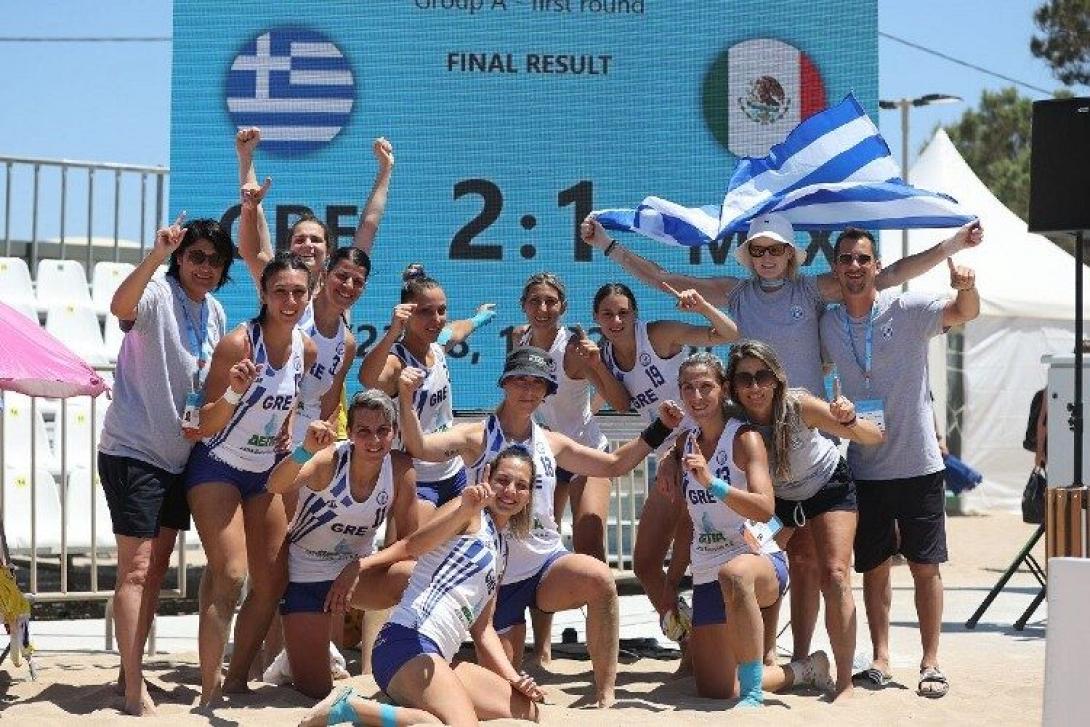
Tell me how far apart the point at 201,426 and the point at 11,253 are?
816cm

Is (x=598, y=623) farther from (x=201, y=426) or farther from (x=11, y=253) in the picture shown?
(x=11, y=253)

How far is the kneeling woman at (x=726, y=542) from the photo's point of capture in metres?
5.80

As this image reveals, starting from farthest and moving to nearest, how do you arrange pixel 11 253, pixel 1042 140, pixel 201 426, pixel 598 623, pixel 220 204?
1. pixel 11 253
2. pixel 220 204
3. pixel 1042 140
4. pixel 598 623
5. pixel 201 426

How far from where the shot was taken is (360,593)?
6000mm

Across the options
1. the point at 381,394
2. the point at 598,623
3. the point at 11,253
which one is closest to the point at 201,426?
the point at 381,394

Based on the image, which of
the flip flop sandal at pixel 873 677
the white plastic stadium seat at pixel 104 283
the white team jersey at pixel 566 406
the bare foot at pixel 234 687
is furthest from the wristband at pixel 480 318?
the white plastic stadium seat at pixel 104 283

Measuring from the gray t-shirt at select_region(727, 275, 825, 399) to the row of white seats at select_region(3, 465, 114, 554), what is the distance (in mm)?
4629

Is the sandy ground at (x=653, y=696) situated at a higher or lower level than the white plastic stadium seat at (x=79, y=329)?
lower

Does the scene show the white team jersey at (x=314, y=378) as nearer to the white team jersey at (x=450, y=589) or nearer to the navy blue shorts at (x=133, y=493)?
the navy blue shorts at (x=133, y=493)

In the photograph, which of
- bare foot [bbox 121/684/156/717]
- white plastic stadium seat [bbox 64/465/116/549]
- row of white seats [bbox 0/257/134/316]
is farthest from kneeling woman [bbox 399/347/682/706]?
row of white seats [bbox 0/257/134/316]

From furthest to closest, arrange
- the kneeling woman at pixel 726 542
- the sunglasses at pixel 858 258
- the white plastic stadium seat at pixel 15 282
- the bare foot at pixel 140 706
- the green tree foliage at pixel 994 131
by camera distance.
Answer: the green tree foliage at pixel 994 131 → the white plastic stadium seat at pixel 15 282 → the sunglasses at pixel 858 258 → the kneeling woman at pixel 726 542 → the bare foot at pixel 140 706

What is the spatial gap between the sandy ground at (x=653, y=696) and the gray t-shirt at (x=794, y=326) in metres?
1.24

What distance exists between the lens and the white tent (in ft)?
57.9

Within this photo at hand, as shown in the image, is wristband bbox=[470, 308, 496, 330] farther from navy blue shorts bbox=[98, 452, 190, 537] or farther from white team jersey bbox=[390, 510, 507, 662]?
navy blue shorts bbox=[98, 452, 190, 537]
